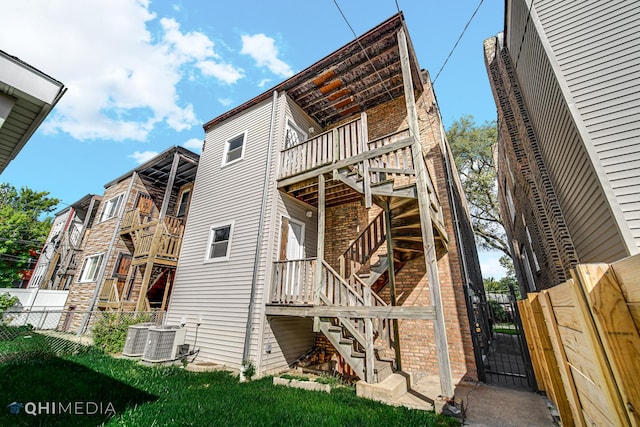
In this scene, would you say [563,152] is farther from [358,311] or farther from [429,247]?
[358,311]

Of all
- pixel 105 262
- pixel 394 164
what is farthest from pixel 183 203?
pixel 394 164

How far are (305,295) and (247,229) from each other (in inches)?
115

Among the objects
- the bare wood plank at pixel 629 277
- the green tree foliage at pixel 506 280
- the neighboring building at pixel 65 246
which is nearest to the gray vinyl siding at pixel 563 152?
the bare wood plank at pixel 629 277

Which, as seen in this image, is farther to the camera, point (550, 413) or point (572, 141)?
point (572, 141)

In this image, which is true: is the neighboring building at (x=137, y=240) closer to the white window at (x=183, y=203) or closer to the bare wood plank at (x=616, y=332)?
the white window at (x=183, y=203)

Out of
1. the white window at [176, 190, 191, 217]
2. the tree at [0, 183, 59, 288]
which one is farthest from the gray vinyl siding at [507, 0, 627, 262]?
the tree at [0, 183, 59, 288]

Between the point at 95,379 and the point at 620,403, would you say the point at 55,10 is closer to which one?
the point at 95,379

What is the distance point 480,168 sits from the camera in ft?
60.0

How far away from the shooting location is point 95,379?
478 cm

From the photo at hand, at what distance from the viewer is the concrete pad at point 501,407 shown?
3.64m

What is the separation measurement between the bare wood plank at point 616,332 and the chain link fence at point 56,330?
9619 mm

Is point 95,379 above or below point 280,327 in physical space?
below

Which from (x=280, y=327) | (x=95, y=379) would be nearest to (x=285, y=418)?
(x=280, y=327)

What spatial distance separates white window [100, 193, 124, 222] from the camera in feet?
46.0
